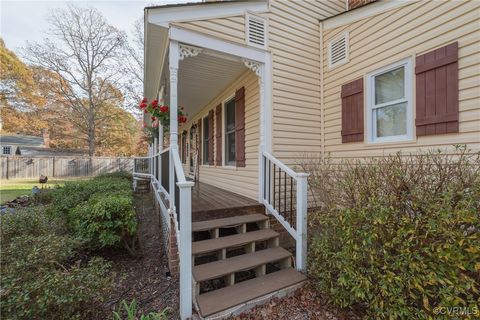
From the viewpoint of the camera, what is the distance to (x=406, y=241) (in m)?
1.96

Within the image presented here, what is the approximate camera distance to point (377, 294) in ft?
6.80

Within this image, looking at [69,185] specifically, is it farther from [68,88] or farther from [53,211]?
[68,88]

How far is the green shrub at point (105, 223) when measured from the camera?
11.0ft

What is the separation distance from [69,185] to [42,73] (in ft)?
63.8

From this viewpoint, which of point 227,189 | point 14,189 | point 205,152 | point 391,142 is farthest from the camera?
point 14,189

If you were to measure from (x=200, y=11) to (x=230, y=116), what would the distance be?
8.90ft

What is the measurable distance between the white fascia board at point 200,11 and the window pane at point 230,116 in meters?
2.11

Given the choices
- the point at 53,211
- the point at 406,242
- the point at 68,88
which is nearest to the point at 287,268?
the point at 406,242

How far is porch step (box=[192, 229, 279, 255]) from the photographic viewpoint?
9.37 ft

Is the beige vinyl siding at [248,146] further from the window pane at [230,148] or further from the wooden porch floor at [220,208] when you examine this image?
the wooden porch floor at [220,208]

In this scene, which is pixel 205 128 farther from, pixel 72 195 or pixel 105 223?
pixel 105 223

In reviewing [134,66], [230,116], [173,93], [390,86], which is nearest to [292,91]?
[390,86]

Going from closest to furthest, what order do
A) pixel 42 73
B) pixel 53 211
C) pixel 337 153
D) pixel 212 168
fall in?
pixel 53 211
pixel 337 153
pixel 212 168
pixel 42 73

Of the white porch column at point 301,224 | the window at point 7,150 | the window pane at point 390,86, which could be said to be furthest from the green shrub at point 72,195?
the window at point 7,150
